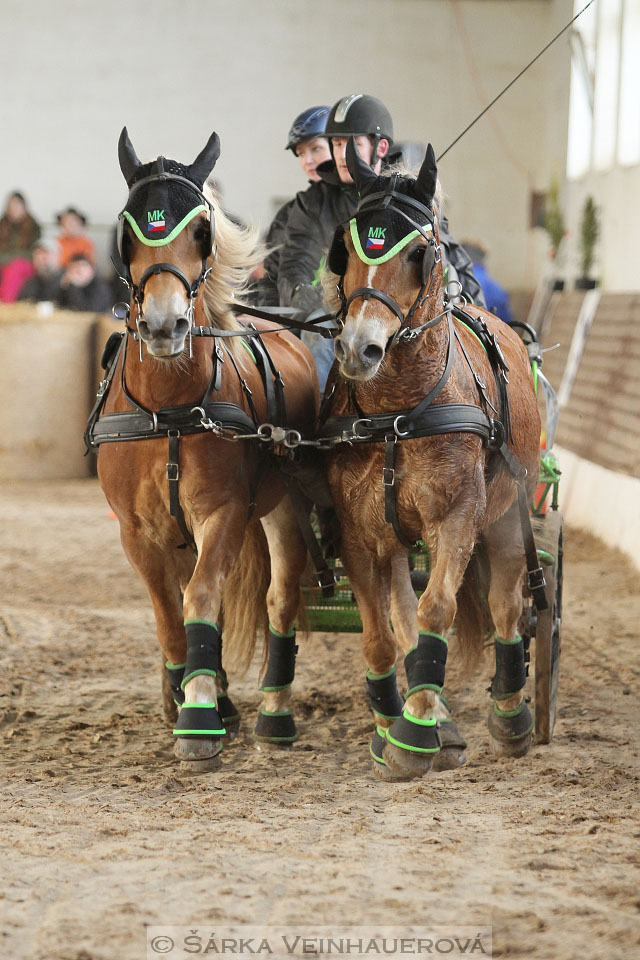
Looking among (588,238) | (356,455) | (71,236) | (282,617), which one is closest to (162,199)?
(356,455)

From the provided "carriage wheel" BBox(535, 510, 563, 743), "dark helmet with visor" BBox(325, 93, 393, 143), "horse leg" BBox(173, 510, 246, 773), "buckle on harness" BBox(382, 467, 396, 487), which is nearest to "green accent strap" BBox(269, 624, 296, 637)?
"horse leg" BBox(173, 510, 246, 773)

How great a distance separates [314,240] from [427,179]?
56.3 inches

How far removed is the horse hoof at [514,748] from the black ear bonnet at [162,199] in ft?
6.71

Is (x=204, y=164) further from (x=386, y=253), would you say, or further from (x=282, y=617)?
(x=282, y=617)

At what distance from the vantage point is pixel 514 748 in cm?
411

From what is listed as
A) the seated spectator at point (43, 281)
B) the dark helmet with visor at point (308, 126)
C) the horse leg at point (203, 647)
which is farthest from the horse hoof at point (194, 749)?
the seated spectator at point (43, 281)

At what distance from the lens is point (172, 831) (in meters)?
3.18

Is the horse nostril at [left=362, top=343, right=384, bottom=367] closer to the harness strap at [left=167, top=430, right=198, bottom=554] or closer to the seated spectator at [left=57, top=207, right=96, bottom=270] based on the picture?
the harness strap at [left=167, top=430, right=198, bottom=554]

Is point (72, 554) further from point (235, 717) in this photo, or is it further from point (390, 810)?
point (390, 810)

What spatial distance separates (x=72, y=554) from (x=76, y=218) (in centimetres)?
724

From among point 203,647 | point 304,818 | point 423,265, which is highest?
point 423,265

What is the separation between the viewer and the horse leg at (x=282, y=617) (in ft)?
14.2

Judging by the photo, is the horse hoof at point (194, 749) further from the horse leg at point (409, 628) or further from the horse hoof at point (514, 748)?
the horse hoof at point (514, 748)

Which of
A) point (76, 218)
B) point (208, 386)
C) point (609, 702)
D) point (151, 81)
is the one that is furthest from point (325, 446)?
point (151, 81)
